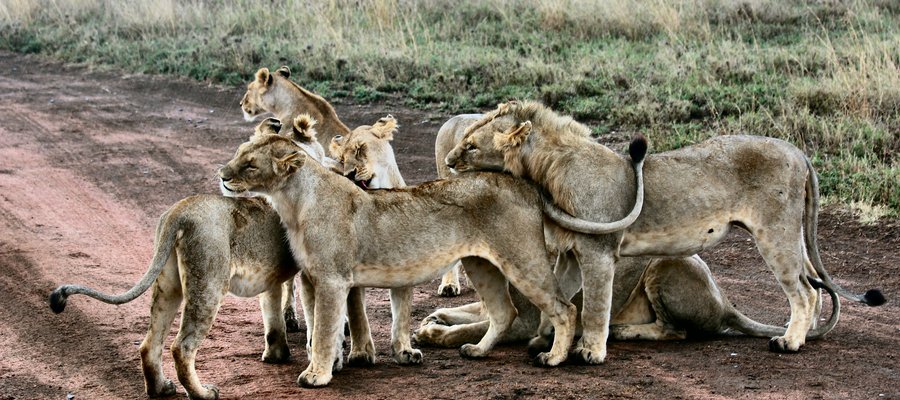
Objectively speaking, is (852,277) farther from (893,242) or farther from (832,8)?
(832,8)

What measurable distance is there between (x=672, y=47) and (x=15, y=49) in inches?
402

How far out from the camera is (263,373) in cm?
659

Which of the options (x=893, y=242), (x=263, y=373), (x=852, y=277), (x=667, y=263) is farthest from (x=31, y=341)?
(x=893, y=242)

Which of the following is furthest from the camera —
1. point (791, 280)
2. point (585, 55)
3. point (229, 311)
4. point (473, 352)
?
point (585, 55)

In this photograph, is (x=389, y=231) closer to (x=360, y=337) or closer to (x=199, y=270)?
(x=360, y=337)

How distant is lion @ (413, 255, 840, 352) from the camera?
6996 millimetres

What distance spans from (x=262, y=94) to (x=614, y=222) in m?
4.61

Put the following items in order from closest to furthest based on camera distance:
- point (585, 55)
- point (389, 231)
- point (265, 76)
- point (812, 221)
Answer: point (389, 231), point (812, 221), point (265, 76), point (585, 55)

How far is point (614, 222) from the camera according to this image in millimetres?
6570

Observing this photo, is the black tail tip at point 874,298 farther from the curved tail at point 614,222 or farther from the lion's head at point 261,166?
the lion's head at point 261,166

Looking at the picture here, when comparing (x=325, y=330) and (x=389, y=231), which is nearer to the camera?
(x=325, y=330)

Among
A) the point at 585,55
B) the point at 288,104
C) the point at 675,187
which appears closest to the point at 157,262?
the point at 675,187

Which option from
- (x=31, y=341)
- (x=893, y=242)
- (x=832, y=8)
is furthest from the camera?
(x=832, y=8)

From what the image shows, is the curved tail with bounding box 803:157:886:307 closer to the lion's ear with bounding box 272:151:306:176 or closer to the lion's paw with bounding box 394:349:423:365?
the lion's paw with bounding box 394:349:423:365
